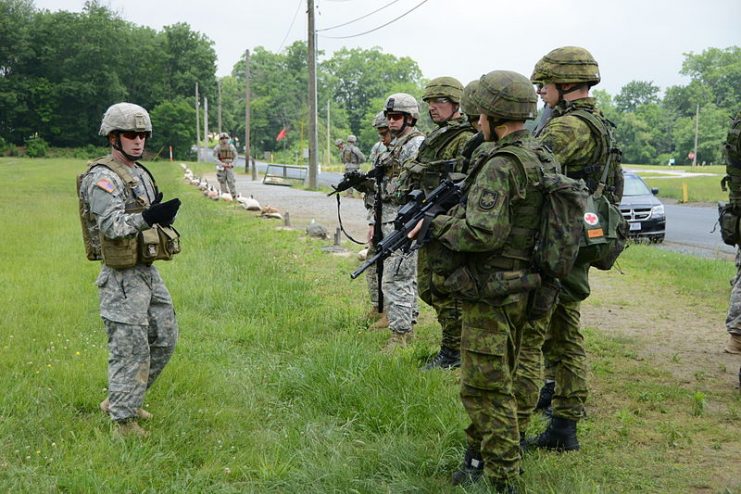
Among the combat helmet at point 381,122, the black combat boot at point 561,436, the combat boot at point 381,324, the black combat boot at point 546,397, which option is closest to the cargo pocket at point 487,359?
the black combat boot at point 561,436

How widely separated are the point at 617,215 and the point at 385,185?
2789 mm

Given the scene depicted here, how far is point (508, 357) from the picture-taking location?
3680 mm

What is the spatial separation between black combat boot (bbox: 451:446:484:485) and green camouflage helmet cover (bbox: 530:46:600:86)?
7.62 feet

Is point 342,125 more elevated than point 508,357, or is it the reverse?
point 342,125

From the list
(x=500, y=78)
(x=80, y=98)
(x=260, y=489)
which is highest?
(x=80, y=98)

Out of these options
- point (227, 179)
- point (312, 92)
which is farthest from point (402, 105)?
point (312, 92)

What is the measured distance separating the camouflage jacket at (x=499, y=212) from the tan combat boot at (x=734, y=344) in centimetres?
369

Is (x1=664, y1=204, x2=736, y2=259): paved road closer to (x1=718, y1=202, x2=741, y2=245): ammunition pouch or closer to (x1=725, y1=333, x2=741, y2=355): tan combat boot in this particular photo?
(x1=725, y1=333, x2=741, y2=355): tan combat boot

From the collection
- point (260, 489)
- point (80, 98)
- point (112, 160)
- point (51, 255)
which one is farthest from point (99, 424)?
point (80, 98)

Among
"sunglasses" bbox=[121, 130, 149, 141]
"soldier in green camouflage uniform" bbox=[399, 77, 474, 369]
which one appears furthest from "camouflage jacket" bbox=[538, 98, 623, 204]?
"sunglasses" bbox=[121, 130, 149, 141]

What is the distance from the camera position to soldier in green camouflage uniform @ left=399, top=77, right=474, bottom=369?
559 cm

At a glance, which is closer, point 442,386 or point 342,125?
point 442,386

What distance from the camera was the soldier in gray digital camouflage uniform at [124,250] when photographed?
4246 millimetres

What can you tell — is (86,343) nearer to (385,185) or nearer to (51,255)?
(385,185)
